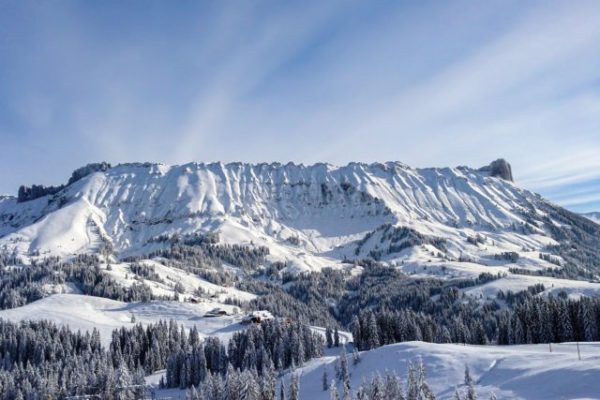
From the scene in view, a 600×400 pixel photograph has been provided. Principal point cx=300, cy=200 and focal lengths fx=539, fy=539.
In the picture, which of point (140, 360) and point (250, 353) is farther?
point (140, 360)

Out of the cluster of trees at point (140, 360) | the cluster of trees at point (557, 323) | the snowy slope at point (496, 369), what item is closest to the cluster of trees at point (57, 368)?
the cluster of trees at point (140, 360)

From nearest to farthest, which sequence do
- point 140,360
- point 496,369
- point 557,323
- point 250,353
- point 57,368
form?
point 496,369
point 557,323
point 57,368
point 250,353
point 140,360

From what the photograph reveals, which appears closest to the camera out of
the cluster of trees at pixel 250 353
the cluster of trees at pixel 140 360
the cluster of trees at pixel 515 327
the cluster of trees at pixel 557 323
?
the cluster of trees at pixel 140 360

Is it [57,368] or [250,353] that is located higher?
[57,368]

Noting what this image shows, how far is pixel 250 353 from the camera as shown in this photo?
524 feet

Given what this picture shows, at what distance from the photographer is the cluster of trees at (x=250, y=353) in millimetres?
154375

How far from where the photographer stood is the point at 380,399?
258ft

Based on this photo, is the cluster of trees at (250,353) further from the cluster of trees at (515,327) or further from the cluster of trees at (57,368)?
the cluster of trees at (515,327)

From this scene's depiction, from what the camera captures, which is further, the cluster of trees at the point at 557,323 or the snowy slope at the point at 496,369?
the cluster of trees at the point at 557,323

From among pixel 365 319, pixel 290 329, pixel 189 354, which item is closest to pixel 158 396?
pixel 189 354

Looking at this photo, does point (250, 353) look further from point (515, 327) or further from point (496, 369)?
point (496, 369)

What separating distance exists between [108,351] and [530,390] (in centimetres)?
14275

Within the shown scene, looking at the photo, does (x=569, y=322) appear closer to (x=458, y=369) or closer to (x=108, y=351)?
(x=458, y=369)

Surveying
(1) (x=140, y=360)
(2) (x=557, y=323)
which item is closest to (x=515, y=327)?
(2) (x=557, y=323)
